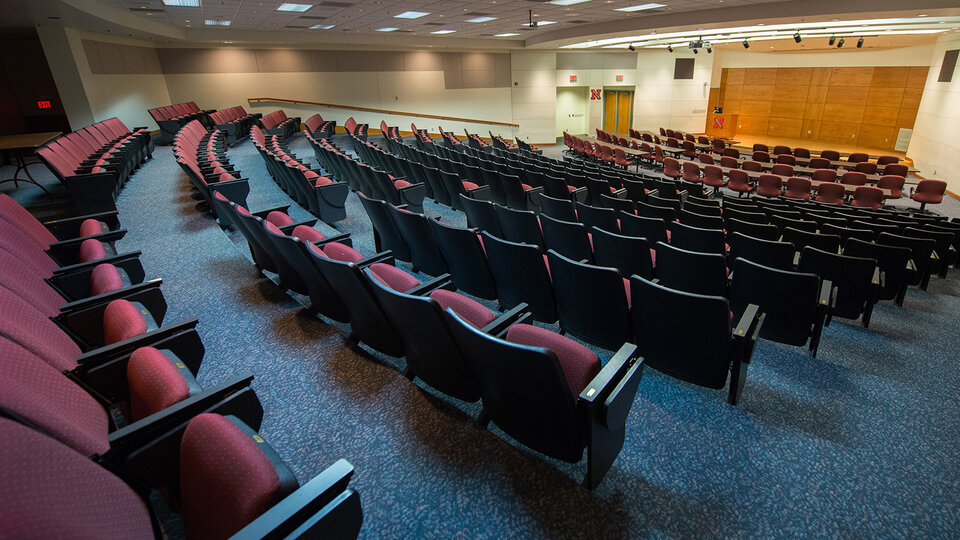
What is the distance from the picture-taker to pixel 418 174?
22.5 feet

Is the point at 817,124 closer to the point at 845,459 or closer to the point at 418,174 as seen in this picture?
the point at 418,174

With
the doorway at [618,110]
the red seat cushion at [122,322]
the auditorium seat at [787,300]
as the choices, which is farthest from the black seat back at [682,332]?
the doorway at [618,110]

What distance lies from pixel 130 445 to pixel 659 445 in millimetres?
2041

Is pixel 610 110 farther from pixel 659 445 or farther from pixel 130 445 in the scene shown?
pixel 130 445

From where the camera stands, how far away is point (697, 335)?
2232 millimetres

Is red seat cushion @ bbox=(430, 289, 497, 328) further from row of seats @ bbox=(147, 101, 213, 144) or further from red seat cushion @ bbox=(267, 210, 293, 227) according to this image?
row of seats @ bbox=(147, 101, 213, 144)

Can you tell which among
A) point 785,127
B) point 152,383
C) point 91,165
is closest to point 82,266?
point 152,383

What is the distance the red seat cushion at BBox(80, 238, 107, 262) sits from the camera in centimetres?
291

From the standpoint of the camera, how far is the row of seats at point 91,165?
525cm

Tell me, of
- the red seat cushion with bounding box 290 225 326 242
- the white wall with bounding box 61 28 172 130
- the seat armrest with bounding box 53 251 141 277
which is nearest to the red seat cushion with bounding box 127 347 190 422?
the seat armrest with bounding box 53 251 141 277

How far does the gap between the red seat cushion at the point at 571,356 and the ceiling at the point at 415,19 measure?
9063mm

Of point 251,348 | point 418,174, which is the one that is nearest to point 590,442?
point 251,348

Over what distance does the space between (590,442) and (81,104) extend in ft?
48.0

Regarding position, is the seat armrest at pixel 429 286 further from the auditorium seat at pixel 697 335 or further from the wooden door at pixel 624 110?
the wooden door at pixel 624 110
